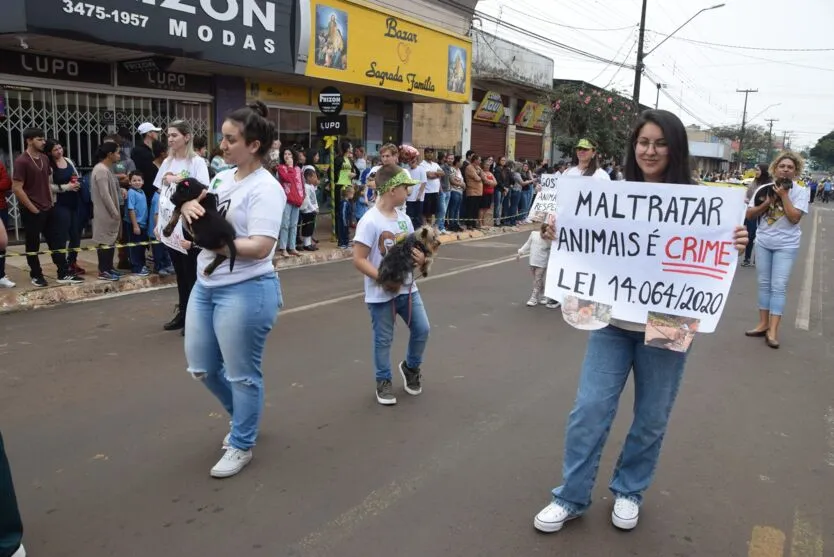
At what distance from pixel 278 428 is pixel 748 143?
4411 inches

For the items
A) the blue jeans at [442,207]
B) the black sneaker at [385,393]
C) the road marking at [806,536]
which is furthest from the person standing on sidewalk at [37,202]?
the blue jeans at [442,207]

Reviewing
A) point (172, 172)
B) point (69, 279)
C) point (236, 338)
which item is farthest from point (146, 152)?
point (236, 338)

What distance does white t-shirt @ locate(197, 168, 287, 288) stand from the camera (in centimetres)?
349

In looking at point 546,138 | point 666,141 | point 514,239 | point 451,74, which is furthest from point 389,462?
point 546,138

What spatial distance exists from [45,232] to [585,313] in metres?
7.81

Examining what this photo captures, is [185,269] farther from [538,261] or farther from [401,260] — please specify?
[538,261]

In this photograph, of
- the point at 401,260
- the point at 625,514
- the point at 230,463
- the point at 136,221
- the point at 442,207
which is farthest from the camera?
the point at 442,207

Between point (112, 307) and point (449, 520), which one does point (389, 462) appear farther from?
point (112, 307)

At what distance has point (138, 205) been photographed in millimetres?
9219

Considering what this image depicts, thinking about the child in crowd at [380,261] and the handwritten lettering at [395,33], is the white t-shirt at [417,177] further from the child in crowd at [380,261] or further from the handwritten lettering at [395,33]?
the child in crowd at [380,261]

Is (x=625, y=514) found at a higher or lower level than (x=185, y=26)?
lower

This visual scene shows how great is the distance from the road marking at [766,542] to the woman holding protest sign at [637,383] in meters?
0.54

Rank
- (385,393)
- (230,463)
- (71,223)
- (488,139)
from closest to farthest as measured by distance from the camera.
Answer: (230,463), (385,393), (71,223), (488,139)

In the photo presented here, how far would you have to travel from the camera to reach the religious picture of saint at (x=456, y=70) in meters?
19.2
